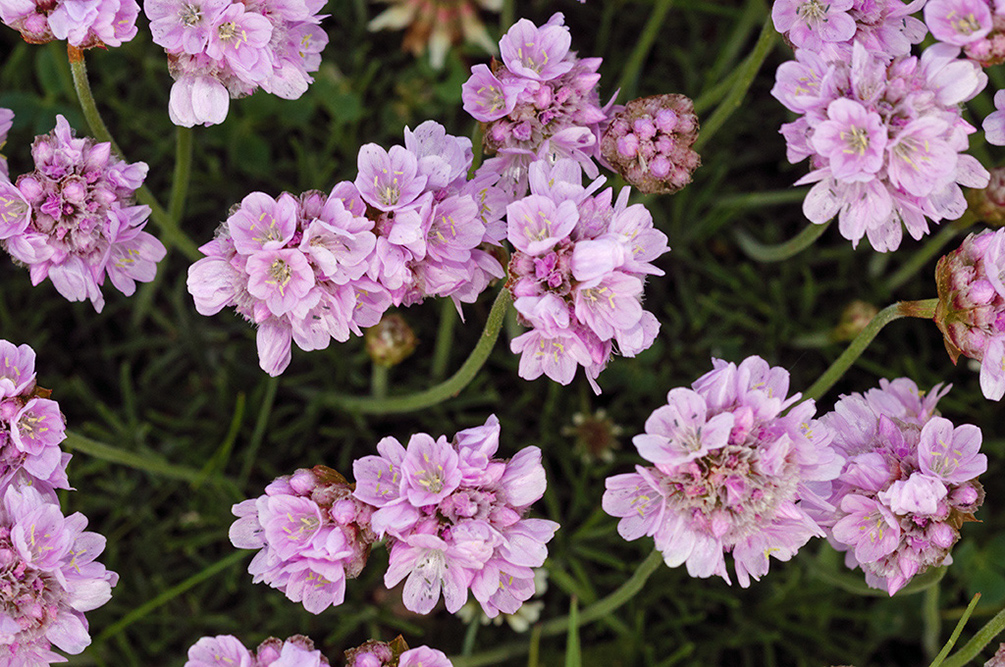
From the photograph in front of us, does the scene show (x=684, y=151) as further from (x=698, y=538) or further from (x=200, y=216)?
(x=200, y=216)

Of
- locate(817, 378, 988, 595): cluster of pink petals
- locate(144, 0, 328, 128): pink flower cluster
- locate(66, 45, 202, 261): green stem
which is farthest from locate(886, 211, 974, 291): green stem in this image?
locate(66, 45, 202, 261): green stem

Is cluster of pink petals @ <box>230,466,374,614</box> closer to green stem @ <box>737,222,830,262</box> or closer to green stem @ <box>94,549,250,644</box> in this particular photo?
green stem @ <box>94,549,250,644</box>

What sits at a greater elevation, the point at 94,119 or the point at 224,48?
the point at 224,48

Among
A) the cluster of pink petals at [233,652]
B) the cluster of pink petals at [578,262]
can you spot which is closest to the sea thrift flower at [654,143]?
the cluster of pink petals at [578,262]

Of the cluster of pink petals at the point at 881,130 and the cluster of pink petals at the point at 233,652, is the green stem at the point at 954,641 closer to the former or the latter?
the cluster of pink petals at the point at 881,130

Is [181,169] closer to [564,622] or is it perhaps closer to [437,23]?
[437,23]

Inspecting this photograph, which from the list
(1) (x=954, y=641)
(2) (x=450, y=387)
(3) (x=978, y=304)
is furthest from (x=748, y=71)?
(1) (x=954, y=641)
